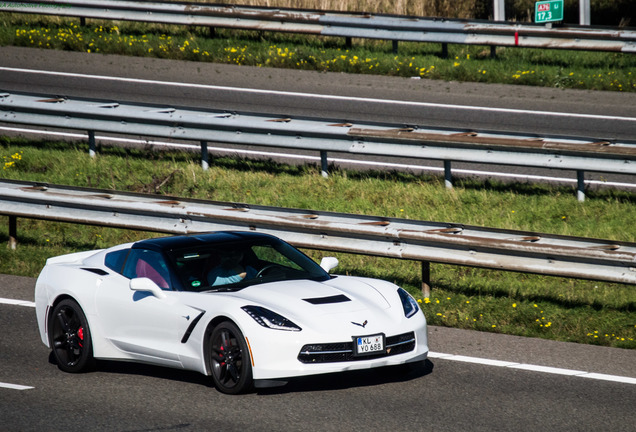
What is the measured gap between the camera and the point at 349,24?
20.5 meters

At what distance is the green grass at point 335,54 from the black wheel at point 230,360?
12806mm

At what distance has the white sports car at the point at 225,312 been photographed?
24.2 ft

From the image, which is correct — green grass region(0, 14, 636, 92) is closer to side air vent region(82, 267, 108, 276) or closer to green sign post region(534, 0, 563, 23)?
green sign post region(534, 0, 563, 23)

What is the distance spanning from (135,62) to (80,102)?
527 cm

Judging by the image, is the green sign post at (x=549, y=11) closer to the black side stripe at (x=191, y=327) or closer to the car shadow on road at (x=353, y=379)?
the car shadow on road at (x=353, y=379)

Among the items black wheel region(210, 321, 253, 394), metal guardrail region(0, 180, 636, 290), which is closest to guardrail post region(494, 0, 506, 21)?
metal guardrail region(0, 180, 636, 290)

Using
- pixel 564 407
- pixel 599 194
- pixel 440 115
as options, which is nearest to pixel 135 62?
pixel 440 115

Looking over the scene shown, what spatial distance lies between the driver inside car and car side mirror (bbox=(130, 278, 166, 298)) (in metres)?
0.45

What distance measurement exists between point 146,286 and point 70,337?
1125mm

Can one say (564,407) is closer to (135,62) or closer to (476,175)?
(476,175)

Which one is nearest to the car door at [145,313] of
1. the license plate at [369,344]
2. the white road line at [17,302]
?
the license plate at [369,344]

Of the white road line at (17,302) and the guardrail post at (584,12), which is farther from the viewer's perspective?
the guardrail post at (584,12)

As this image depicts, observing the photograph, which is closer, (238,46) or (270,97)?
(270,97)

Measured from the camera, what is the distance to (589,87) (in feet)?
61.4
